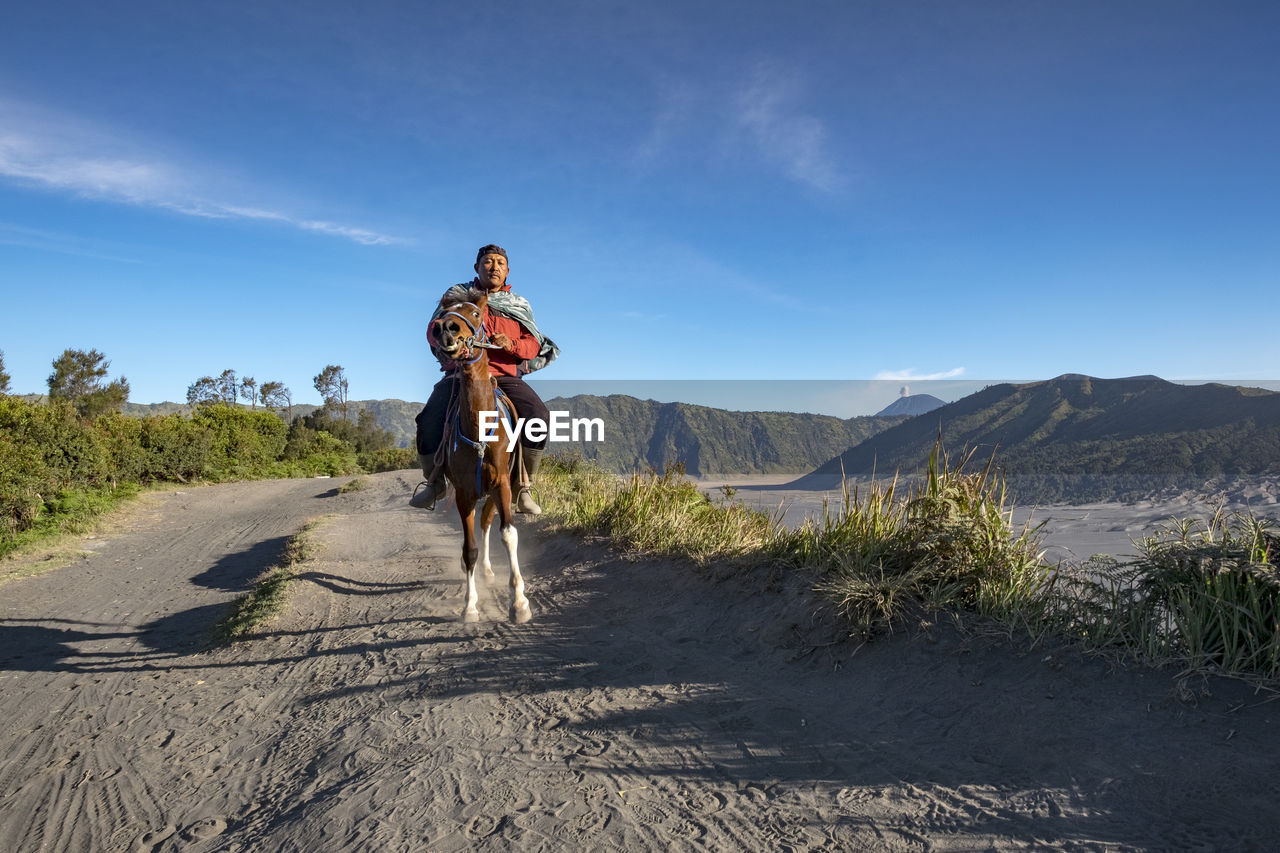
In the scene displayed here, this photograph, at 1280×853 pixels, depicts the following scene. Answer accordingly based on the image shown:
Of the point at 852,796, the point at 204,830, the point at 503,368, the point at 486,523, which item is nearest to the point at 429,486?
the point at 486,523

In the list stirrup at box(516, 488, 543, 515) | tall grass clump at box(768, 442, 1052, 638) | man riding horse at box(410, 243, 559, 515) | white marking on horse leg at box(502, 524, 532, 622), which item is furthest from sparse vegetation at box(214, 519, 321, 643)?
tall grass clump at box(768, 442, 1052, 638)

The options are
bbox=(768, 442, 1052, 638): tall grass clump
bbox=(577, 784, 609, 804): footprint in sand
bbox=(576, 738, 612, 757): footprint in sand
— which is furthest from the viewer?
bbox=(768, 442, 1052, 638): tall grass clump

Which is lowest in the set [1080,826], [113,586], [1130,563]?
[113,586]

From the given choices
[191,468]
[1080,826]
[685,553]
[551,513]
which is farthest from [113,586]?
[191,468]

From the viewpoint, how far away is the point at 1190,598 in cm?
398

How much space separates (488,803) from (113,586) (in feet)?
33.2

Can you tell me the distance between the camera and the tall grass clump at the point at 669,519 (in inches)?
295

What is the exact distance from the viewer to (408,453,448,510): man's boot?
23.7 ft

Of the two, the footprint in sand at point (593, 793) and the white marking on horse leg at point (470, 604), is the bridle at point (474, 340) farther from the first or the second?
the footprint in sand at point (593, 793)

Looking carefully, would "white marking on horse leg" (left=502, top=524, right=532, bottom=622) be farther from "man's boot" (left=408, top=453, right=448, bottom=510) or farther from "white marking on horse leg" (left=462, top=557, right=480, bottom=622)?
"man's boot" (left=408, top=453, right=448, bottom=510)

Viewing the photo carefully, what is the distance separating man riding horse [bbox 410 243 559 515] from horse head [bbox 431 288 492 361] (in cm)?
55

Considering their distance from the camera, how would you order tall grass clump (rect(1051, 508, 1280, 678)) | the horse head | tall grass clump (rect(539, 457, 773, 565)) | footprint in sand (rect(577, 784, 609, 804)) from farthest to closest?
tall grass clump (rect(539, 457, 773, 565)) → the horse head → tall grass clump (rect(1051, 508, 1280, 678)) → footprint in sand (rect(577, 784, 609, 804))

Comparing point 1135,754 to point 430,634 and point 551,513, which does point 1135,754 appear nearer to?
point 430,634

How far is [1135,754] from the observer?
3248 millimetres
